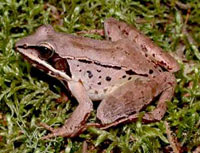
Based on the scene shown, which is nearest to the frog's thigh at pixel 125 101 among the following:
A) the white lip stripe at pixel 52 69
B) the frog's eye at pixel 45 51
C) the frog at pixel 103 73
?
the frog at pixel 103 73

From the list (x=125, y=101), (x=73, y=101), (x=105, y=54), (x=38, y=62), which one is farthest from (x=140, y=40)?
(x=38, y=62)

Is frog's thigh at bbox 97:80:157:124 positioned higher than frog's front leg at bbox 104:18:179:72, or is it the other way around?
frog's front leg at bbox 104:18:179:72

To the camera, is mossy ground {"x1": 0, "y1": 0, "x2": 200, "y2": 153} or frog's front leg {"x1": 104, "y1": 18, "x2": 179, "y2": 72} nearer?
mossy ground {"x1": 0, "y1": 0, "x2": 200, "y2": 153}

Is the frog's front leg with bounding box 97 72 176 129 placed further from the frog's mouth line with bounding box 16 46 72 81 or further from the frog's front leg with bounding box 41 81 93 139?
the frog's mouth line with bounding box 16 46 72 81

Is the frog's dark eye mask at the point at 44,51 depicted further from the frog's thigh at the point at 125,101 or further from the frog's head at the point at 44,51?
the frog's thigh at the point at 125,101

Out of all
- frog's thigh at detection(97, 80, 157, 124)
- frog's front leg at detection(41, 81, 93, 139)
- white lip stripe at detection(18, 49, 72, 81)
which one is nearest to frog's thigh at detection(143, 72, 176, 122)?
frog's thigh at detection(97, 80, 157, 124)

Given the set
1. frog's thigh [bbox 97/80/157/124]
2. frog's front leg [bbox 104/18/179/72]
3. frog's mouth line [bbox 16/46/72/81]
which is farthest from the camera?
frog's front leg [bbox 104/18/179/72]

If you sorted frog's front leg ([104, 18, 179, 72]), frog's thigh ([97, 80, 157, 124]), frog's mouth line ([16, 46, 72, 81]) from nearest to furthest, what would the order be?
frog's thigh ([97, 80, 157, 124]) < frog's mouth line ([16, 46, 72, 81]) < frog's front leg ([104, 18, 179, 72])
